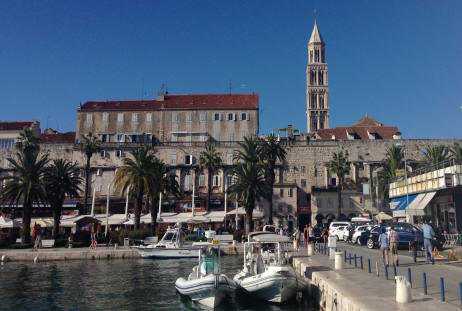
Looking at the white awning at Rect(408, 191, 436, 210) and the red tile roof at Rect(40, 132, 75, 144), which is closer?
the white awning at Rect(408, 191, 436, 210)

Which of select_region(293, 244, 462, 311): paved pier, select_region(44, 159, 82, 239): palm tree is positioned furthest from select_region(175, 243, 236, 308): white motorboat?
select_region(44, 159, 82, 239): palm tree

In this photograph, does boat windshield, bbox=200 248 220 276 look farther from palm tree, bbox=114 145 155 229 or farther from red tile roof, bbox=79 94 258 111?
red tile roof, bbox=79 94 258 111

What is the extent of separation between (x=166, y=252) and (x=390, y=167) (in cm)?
4300

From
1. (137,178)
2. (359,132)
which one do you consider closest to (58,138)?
(137,178)

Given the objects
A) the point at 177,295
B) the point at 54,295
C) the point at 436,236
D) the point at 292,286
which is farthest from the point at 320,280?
the point at 436,236

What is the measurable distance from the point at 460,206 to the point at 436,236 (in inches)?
302

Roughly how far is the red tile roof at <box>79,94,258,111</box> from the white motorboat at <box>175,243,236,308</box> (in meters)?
58.8

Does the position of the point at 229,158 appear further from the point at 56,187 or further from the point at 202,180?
the point at 56,187

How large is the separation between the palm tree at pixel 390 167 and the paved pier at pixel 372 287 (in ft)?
145

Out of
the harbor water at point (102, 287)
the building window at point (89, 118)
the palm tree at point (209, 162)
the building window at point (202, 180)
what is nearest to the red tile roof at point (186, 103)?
the building window at point (89, 118)

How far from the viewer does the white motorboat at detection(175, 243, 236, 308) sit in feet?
58.0

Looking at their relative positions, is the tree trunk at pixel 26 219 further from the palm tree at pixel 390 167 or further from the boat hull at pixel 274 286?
the palm tree at pixel 390 167

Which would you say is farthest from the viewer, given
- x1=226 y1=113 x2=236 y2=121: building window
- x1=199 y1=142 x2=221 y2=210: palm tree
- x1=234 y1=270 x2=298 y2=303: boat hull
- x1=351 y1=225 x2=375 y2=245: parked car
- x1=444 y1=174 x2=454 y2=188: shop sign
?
x1=226 y1=113 x2=236 y2=121: building window

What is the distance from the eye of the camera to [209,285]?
17.6m
